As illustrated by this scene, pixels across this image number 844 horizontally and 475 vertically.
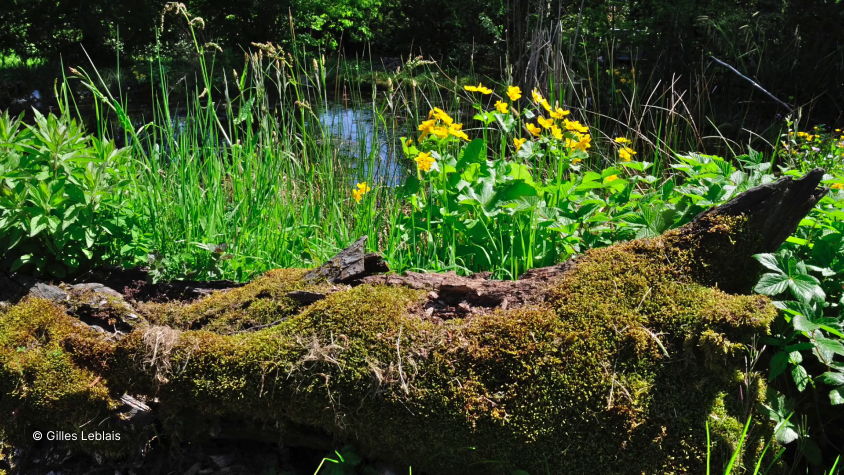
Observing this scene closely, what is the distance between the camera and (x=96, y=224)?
7.89 feet

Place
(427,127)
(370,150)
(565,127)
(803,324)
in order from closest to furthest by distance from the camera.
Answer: (803,324), (427,127), (565,127), (370,150)

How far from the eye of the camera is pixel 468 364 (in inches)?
70.8

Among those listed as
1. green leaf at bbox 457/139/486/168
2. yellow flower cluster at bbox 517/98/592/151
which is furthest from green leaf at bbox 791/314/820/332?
green leaf at bbox 457/139/486/168

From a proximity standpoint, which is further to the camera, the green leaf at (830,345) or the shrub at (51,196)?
the shrub at (51,196)

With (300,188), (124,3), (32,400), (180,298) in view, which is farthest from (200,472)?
(124,3)

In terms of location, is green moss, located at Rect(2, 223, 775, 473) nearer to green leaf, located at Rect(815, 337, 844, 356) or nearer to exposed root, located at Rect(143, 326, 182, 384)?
exposed root, located at Rect(143, 326, 182, 384)

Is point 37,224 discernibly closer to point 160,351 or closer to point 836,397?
point 160,351

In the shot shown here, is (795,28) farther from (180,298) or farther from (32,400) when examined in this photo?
(32,400)

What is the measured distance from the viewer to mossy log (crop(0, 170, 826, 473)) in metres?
1.70

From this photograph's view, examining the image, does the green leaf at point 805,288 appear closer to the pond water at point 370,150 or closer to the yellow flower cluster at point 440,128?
the yellow flower cluster at point 440,128

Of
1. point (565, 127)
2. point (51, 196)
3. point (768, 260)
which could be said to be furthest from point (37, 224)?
point (768, 260)

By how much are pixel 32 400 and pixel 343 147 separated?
2862mm

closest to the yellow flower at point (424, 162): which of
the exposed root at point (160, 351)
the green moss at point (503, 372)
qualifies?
the green moss at point (503, 372)

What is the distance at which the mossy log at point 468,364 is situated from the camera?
1700 mm
